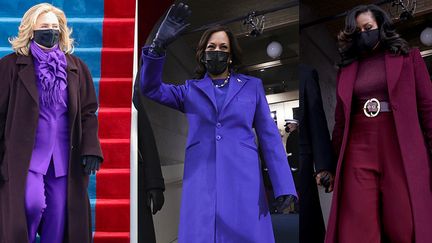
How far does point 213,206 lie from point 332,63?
1591 millimetres

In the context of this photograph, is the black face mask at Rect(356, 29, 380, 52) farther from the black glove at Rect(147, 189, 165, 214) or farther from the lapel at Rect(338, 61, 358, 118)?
the black glove at Rect(147, 189, 165, 214)

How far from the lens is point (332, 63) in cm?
304

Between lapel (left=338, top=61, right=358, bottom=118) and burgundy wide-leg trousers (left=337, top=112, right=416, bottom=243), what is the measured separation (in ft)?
0.33

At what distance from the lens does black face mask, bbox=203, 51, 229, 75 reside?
2.06 metres

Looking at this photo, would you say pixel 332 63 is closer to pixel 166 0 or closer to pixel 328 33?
pixel 328 33

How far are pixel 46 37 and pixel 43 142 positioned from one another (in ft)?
1.63

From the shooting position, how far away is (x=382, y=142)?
2051 millimetres

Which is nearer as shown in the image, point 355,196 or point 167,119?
point 355,196

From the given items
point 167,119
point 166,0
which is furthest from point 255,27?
point 167,119

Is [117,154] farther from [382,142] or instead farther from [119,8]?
[382,142]

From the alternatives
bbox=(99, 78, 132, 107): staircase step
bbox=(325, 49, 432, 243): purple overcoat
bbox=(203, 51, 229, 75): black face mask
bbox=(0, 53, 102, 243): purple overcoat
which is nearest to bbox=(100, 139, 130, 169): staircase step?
bbox=(99, 78, 132, 107): staircase step

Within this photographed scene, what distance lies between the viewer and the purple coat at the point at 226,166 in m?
1.94

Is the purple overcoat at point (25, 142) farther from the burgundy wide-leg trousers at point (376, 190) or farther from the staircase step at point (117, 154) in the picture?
the burgundy wide-leg trousers at point (376, 190)

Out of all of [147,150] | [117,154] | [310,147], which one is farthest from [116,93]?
[310,147]
